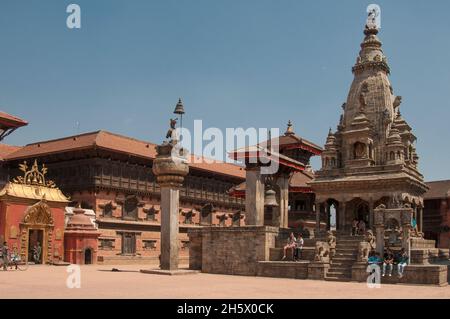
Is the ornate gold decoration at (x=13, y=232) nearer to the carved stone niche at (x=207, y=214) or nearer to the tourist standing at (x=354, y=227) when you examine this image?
the tourist standing at (x=354, y=227)

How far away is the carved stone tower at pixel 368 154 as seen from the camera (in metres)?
30.6

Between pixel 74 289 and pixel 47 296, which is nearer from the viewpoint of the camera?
pixel 47 296

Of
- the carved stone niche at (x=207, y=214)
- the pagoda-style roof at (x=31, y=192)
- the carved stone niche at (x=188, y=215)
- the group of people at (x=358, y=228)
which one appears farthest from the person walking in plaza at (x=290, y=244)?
the carved stone niche at (x=207, y=214)

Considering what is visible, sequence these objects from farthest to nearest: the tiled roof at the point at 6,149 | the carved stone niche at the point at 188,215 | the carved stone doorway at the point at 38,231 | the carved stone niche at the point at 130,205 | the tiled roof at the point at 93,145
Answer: the carved stone niche at the point at 188,215 → the tiled roof at the point at 6,149 → the carved stone niche at the point at 130,205 → the tiled roof at the point at 93,145 → the carved stone doorway at the point at 38,231

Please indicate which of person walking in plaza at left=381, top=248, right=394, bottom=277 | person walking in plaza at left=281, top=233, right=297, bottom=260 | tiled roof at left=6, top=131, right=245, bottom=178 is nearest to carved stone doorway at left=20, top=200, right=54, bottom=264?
tiled roof at left=6, top=131, right=245, bottom=178

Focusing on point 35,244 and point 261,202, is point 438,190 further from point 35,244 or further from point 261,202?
point 35,244

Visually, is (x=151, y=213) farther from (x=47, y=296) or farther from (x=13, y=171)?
(x=47, y=296)

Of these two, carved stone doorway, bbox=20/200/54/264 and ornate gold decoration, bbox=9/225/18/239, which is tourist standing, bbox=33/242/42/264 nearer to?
carved stone doorway, bbox=20/200/54/264

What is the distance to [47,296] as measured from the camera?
48.0 ft

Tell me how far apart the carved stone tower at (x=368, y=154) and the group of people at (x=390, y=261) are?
24.2 feet

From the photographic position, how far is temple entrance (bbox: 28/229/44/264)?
35125 mm

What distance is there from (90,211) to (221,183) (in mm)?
18078
